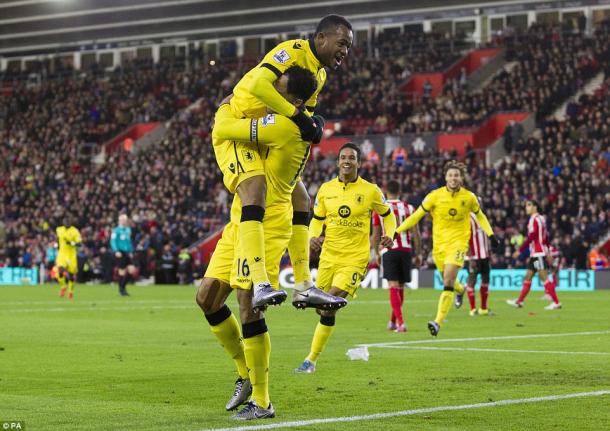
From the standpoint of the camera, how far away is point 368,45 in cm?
5472

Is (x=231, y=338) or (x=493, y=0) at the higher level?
(x=493, y=0)

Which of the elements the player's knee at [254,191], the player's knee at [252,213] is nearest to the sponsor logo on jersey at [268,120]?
the player's knee at [254,191]

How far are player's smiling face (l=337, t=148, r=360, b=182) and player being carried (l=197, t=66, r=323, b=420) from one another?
5.02 m

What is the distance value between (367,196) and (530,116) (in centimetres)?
3114

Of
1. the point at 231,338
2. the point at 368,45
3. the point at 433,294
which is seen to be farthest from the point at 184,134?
the point at 231,338

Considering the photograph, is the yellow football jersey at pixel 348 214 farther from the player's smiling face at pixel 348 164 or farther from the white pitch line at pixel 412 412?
the white pitch line at pixel 412 412

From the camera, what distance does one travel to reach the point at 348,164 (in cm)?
1417

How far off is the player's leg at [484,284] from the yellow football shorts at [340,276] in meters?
9.78

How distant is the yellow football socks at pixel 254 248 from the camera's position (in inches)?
334

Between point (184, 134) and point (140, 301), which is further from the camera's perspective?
point (184, 134)

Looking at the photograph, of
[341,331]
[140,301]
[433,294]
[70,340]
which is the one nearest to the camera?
[70,340]

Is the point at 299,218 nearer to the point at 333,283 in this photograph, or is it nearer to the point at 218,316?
the point at 218,316

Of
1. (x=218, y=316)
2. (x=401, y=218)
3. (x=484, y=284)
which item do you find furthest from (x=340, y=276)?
(x=484, y=284)

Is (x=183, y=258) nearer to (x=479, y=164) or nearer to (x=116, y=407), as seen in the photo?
(x=479, y=164)
